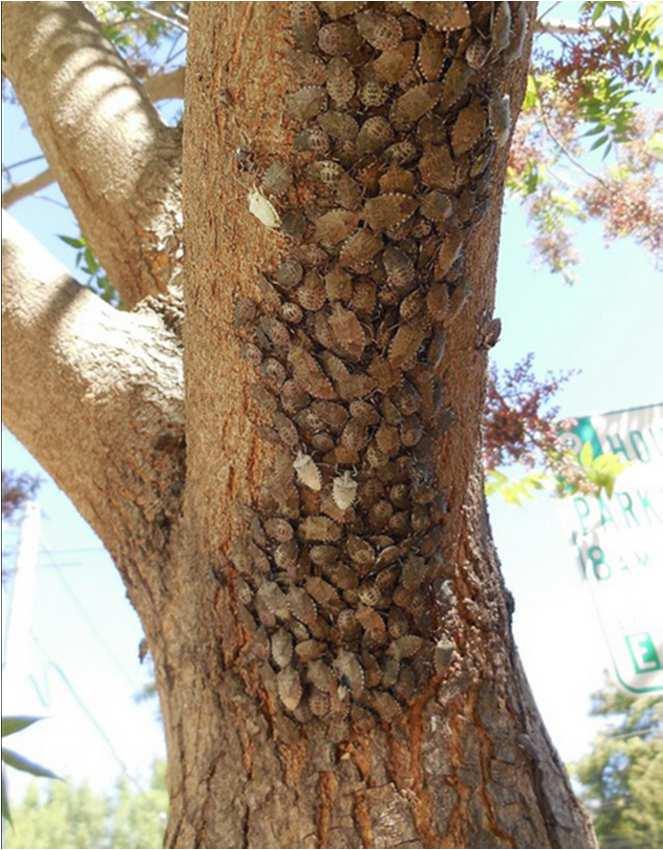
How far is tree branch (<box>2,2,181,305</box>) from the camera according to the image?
1420 millimetres

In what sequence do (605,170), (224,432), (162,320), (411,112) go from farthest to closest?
(605,170)
(162,320)
(224,432)
(411,112)

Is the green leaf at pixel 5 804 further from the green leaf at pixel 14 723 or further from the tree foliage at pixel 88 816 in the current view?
the tree foliage at pixel 88 816

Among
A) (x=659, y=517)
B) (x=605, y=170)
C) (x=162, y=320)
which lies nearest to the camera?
(x=162, y=320)

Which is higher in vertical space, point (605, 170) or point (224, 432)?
point (605, 170)

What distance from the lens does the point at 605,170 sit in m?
2.53

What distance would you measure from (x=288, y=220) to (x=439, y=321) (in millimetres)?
177

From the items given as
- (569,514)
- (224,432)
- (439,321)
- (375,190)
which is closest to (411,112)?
(375,190)

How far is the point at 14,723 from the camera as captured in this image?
1.34 meters

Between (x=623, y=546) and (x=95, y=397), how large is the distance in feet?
4.38

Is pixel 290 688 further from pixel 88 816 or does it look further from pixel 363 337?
pixel 88 816

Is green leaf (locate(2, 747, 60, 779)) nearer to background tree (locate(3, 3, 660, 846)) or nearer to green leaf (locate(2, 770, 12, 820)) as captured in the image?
green leaf (locate(2, 770, 12, 820))

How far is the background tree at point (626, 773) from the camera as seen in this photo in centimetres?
446

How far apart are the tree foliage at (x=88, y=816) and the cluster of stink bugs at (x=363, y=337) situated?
9.17 metres

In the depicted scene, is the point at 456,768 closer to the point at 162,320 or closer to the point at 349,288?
the point at 349,288
